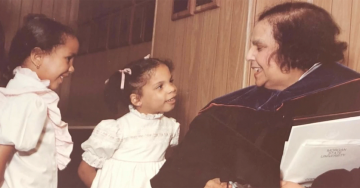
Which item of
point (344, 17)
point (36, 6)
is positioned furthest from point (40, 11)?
point (344, 17)

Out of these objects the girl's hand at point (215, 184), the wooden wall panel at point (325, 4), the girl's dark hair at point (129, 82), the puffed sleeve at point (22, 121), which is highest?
the wooden wall panel at point (325, 4)

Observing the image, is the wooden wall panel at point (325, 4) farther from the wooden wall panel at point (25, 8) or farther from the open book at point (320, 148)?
the wooden wall panel at point (25, 8)

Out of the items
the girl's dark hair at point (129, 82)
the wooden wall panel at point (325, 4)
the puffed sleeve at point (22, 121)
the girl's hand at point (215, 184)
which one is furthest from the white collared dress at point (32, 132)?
the wooden wall panel at point (325, 4)

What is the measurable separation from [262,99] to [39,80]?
0.41 meters

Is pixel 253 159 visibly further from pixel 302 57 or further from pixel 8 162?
pixel 8 162

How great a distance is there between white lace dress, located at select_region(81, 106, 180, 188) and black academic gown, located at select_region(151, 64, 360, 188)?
124mm

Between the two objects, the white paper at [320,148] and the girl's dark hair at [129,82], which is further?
the girl's dark hair at [129,82]

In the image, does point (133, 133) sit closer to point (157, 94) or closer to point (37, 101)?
point (157, 94)

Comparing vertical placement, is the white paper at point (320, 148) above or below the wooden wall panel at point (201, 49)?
below

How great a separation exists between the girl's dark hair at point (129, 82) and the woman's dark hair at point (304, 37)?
0.30 metres

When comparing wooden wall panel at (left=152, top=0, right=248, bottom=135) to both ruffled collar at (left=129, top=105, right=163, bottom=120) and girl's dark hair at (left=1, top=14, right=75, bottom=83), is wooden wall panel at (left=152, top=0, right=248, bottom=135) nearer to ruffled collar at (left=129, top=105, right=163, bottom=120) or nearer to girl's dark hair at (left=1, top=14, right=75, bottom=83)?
ruffled collar at (left=129, top=105, right=163, bottom=120)

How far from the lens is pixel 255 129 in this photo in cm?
56

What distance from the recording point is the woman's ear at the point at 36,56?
2.13 ft

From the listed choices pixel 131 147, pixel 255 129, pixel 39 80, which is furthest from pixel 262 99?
pixel 39 80
